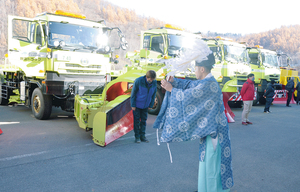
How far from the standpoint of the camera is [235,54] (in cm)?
1316

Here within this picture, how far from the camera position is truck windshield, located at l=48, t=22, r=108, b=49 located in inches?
289

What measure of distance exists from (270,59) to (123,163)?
46.4 feet

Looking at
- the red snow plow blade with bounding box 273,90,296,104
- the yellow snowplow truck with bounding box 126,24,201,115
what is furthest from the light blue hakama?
the red snow plow blade with bounding box 273,90,296,104

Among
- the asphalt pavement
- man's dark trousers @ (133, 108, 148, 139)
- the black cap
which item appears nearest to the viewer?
the black cap

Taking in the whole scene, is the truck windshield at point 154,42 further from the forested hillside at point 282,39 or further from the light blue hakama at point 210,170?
the forested hillside at point 282,39

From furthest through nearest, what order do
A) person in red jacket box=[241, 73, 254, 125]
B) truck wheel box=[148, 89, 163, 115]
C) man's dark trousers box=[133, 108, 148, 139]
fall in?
truck wheel box=[148, 89, 163, 115]
person in red jacket box=[241, 73, 254, 125]
man's dark trousers box=[133, 108, 148, 139]

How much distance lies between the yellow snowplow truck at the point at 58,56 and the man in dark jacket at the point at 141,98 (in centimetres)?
213

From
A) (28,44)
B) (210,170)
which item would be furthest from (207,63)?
(28,44)

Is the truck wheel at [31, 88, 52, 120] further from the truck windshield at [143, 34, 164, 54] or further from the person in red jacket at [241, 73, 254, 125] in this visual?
the person in red jacket at [241, 73, 254, 125]

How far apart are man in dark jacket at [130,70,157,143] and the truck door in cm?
336

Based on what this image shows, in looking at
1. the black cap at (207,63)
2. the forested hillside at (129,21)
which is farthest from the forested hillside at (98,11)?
the black cap at (207,63)

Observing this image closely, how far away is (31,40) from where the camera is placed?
24.8ft

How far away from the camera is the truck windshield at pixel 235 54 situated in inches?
506

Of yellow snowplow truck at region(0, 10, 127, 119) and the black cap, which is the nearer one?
the black cap
